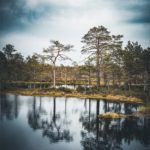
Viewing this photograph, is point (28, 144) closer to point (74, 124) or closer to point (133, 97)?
point (74, 124)

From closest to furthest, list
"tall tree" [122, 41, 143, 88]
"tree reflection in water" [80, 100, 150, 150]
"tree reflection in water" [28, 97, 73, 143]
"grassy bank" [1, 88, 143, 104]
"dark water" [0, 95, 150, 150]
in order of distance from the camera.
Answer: "dark water" [0, 95, 150, 150], "tree reflection in water" [80, 100, 150, 150], "tree reflection in water" [28, 97, 73, 143], "grassy bank" [1, 88, 143, 104], "tall tree" [122, 41, 143, 88]

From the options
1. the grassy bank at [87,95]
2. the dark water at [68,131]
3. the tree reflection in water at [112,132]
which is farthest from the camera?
the grassy bank at [87,95]

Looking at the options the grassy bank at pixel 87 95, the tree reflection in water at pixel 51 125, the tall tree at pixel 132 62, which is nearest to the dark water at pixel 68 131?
the tree reflection in water at pixel 51 125

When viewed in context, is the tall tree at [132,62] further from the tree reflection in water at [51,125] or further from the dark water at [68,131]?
the tree reflection in water at [51,125]

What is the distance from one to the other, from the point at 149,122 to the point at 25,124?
7.39 m

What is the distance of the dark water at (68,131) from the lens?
Answer: 10492mm

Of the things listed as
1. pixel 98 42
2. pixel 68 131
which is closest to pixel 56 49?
pixel 98 42

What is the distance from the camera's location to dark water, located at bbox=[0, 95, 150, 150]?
10.5 meters

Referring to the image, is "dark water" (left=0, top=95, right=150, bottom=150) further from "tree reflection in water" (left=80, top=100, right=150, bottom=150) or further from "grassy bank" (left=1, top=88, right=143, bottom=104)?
"grassy bank" (left=1, top=88, right=143, bottom=104)

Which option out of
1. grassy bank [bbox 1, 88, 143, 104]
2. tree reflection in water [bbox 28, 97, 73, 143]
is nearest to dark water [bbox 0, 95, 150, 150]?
tree reflection in water [bbox 28, 97, 73, 143]

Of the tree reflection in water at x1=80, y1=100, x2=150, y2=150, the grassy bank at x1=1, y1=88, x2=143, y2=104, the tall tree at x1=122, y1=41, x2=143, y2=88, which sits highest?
the tall tree at x1=122, y1=41, x2=143, y2=88

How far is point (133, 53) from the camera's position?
3591 cm

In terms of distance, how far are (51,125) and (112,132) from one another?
352 centimetres

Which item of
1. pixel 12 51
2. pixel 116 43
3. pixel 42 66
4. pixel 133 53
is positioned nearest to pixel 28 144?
pixel 116 43
